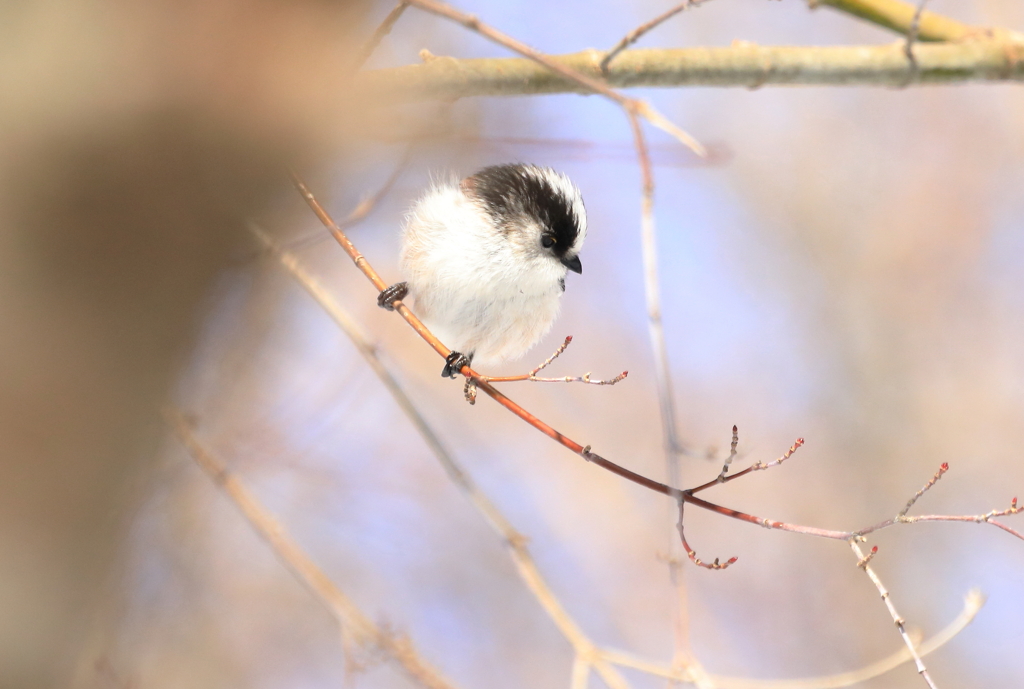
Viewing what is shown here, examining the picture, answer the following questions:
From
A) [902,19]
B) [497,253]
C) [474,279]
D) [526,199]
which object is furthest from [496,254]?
[902,19]

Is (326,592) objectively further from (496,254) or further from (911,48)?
(911,48)

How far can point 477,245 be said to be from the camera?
2.54 meters

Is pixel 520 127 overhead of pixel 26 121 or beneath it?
overhead

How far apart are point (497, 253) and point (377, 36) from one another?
1006 millimetres

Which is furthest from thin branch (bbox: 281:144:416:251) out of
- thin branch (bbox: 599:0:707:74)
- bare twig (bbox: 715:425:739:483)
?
bare twig (bbox: 715:425:739:483)

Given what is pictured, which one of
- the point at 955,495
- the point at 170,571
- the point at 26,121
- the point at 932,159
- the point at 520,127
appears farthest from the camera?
the point at 932,159

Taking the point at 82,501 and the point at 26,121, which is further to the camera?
the point at 82,501

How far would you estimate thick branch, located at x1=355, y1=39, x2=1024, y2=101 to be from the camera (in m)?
2.20

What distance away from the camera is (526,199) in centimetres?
257

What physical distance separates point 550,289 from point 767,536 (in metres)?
4.12

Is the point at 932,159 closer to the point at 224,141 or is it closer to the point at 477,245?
the point at 477,245

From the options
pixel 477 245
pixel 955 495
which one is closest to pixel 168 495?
pixel 477 245

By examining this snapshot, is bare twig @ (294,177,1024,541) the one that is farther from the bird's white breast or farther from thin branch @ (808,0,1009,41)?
thin branch @ (808,0,1009,41)

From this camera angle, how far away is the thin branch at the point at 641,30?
1.77 metres
